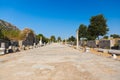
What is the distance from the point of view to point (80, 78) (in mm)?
8680

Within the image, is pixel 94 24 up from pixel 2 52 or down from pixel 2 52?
up

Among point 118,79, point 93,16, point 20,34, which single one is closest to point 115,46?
point 118,79

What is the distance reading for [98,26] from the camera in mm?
73938

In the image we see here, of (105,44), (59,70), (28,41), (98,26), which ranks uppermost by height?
(98,26)

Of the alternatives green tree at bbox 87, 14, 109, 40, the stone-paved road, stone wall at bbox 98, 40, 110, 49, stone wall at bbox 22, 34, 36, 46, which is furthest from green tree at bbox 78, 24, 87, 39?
the stone-paved road

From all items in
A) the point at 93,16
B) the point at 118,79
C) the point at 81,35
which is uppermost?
the point at 93,16

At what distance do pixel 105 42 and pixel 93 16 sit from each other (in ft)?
104

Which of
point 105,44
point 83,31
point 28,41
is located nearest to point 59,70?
point 105,44

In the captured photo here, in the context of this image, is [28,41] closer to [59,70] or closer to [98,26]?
[98,26]

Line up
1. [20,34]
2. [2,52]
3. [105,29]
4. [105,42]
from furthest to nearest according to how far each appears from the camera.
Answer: [20,34] < [105,29] < [105,42] < [2,52]

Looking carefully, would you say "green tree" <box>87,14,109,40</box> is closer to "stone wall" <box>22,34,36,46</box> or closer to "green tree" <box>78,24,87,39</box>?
"green tree" <box>78,24,87,39</box>

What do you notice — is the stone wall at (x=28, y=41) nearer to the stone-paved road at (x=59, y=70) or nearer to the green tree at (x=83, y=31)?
the green tree at (x=83, y=31)

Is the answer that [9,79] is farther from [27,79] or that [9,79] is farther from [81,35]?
[81,35]

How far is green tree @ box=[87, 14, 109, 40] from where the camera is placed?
243 ft
